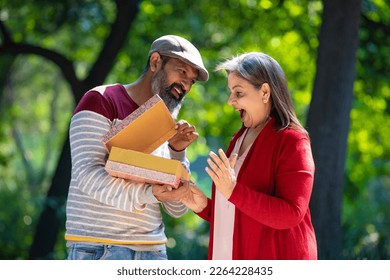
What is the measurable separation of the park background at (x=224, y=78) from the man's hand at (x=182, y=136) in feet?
12.0

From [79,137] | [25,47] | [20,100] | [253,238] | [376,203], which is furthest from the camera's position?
[20,100]

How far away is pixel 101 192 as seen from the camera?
348 centimetres

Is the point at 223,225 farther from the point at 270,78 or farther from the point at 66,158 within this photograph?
the point at 66,158

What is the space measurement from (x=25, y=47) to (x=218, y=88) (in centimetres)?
406

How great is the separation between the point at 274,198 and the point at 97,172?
0.80 metres

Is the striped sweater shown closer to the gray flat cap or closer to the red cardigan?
the gray flat cap

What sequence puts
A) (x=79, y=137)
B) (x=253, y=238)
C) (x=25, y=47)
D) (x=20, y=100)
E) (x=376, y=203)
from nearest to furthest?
(x=253, y=238) → (x=79, y=137) → (x=25, y=47) → (x=376, y=203) → (x=20, y=100)

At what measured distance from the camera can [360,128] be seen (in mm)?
12531

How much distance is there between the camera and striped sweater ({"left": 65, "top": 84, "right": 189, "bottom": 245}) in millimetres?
3500

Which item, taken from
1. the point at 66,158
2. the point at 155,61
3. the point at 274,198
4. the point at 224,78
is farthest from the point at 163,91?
the point at 224,78

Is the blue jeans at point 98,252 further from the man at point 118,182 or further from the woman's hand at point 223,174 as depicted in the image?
the woman's hand at point 223,174
